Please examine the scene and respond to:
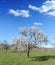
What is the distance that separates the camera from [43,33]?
6494cm

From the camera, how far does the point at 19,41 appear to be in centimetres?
6681

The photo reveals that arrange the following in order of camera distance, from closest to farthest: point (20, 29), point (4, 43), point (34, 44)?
point (34, 44) < point (20, 29) < point (4, 43)

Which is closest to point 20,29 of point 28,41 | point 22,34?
point 22,34

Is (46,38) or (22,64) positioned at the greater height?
(46,38)

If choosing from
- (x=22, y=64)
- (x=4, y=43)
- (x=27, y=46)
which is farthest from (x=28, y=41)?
(x=4, y=43)

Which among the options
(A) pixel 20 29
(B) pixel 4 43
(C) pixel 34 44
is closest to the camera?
(C) pixel 34 44

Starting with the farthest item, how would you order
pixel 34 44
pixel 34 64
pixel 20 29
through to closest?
pixel 20 29 < pixel 34 44 < pixel 34 64

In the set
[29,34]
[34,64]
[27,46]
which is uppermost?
[29,34]

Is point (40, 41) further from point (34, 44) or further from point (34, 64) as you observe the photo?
point (34, 64)

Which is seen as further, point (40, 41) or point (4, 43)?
point (4, 43)

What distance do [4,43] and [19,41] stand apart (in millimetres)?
63845

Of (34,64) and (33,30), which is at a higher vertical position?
(33,30)

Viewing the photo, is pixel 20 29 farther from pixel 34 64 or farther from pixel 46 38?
pixel 34 64

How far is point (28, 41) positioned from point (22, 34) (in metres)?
4.62
